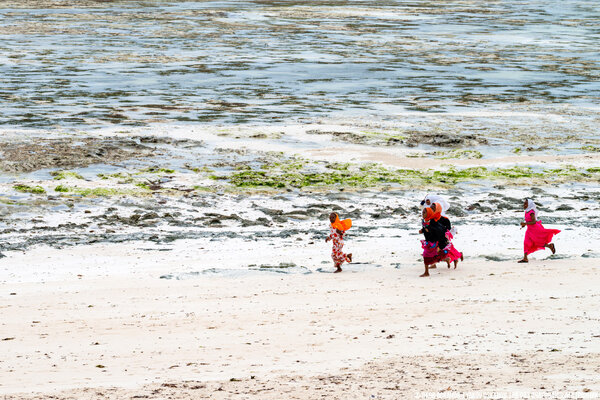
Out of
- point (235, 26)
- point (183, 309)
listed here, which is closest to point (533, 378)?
point (183, 309)

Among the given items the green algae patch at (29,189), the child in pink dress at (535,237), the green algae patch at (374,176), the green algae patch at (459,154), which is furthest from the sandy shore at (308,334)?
the green algae patch at (459,154)

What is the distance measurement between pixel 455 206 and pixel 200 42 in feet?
92.3

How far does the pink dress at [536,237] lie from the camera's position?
13578 millimetres

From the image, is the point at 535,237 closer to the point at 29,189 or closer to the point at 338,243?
the point at 338,243

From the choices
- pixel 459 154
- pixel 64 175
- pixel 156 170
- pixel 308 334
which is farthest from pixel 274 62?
pixel 308 334

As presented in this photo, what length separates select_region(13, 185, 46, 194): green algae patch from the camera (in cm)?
1786

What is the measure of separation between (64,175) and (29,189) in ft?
4.20

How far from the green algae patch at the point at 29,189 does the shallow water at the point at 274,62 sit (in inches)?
229

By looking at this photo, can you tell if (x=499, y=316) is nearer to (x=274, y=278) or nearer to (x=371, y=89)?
(x=274, y=278)

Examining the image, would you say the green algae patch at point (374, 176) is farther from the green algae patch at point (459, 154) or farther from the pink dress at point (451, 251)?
the pink dress at point (451, 251)

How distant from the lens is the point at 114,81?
31.8 metres

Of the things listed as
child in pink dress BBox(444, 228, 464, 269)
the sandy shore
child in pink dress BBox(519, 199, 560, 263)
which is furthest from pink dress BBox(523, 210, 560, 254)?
child in pink dress BBox(444, 228, 464, 269)

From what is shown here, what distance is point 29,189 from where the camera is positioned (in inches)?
707

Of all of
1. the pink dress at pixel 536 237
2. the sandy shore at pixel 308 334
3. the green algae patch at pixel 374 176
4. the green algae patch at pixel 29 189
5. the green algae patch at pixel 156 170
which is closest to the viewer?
the sandy shore at pixel 308 334
